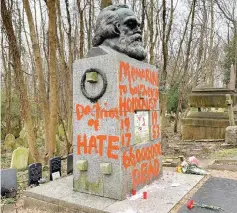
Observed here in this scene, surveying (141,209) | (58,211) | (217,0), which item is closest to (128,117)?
(141,209)

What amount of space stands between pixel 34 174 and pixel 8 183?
0.45 m

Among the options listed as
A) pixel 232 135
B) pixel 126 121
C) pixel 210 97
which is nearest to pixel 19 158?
pixel 126 121

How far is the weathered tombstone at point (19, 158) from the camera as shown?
6.23m

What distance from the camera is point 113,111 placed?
388 centimetres

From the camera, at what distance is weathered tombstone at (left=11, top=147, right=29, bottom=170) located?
623cm

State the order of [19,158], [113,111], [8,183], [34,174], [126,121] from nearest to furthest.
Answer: [113,111] < [126,121] < [8,183] < [34,174] < [19,158]

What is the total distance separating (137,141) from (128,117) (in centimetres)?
51

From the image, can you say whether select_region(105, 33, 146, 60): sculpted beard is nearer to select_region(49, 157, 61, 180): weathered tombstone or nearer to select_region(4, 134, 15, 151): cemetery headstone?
select_region(49, 157, 61, 180): weathered tombstone

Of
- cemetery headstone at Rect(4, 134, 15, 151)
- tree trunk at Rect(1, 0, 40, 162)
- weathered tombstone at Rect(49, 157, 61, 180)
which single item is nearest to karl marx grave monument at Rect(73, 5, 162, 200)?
weathered tombstone at Rect(49, 157, 61, 180)

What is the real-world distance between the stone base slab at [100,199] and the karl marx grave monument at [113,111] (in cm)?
17

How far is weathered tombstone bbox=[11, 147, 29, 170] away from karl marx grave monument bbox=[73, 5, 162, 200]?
8.20 feet

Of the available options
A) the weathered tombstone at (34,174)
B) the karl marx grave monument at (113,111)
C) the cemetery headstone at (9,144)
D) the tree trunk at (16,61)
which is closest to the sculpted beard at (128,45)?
the karl marx grave monument at (113,111)

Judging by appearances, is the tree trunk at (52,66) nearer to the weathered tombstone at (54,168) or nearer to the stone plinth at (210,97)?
the weathered tombstone at (54,168)

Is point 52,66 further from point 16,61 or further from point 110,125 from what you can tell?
point 110,125
